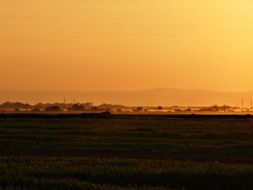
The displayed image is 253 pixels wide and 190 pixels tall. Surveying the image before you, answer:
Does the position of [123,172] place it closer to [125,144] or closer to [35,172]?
[35,172]

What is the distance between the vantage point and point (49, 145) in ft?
144

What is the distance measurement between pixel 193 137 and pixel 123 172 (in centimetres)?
3013

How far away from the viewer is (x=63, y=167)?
25438 mm

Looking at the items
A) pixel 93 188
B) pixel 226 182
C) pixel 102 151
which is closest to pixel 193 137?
pixel 102 151

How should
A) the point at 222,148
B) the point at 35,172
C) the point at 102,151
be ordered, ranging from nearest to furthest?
the point at 35,172 → the point at 102,151 → the point at 222,148

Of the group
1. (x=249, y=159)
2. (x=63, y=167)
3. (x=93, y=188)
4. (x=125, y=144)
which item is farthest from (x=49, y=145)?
(x=93, y=188)

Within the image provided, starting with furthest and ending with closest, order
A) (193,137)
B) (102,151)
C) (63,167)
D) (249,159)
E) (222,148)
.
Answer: (193,137), (222,148), (102,151), (249,159), (63,167)

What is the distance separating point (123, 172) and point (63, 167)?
223 centimetres

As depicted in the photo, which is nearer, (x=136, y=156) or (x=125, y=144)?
(x=136, y=156)

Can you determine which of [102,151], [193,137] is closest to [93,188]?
[102,151]

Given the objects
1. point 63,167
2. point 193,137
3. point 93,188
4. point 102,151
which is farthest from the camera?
point 193,137

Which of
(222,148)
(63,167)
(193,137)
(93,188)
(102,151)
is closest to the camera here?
(93,188)

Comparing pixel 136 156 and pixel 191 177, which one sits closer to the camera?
pixel 191 177

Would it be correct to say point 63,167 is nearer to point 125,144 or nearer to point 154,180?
point 154,180
